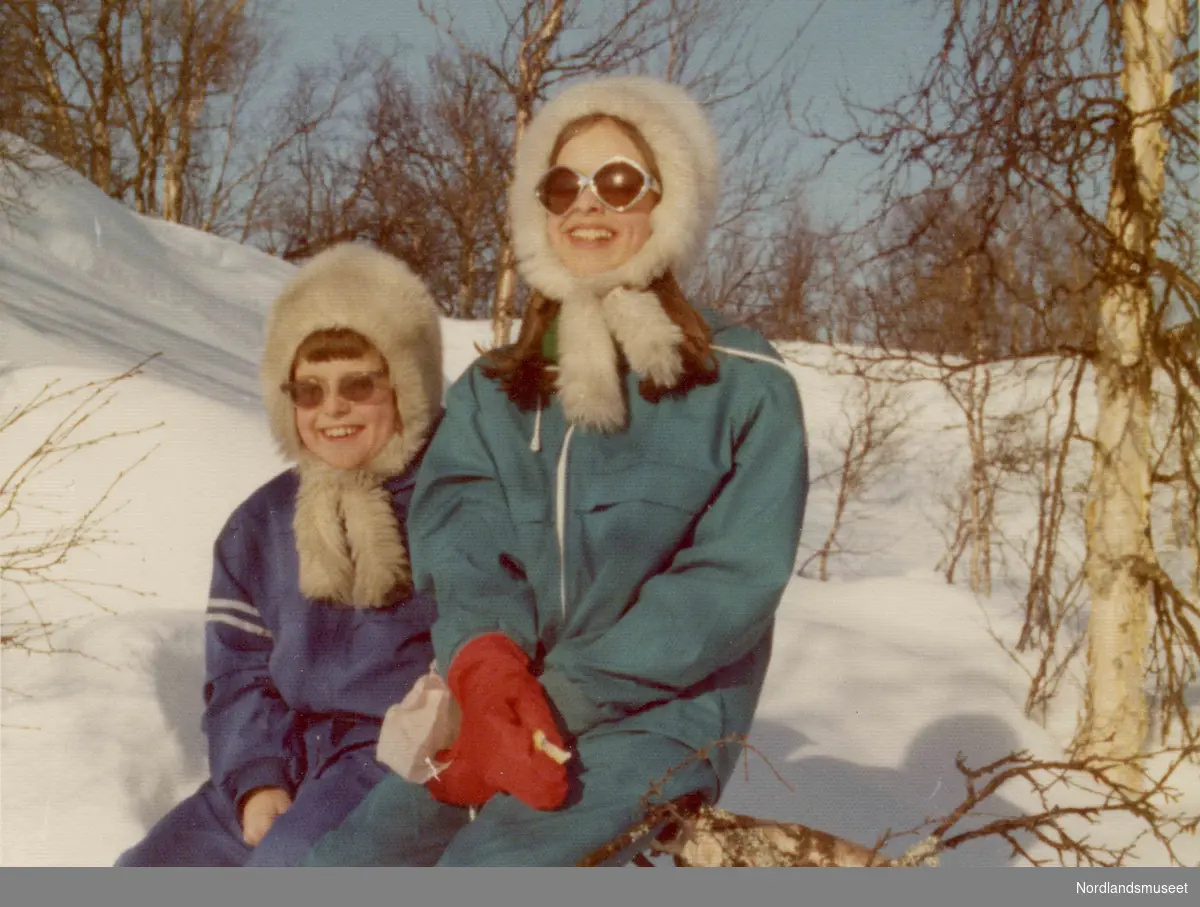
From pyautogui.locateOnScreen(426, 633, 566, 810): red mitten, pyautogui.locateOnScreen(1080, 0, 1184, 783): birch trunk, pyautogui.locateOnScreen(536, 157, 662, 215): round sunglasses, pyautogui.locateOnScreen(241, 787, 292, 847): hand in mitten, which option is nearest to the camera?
pyautogui.locateOnScreen(426, 633, 566, 810): red mitten

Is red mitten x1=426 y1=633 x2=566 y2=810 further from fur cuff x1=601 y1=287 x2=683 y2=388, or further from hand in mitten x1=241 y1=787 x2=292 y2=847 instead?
hand in mitten x1=241 y1=787 x2=292 y2=847

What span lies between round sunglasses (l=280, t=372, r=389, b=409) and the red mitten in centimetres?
84

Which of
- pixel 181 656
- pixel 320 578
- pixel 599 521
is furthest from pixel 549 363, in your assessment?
pixel 181 656

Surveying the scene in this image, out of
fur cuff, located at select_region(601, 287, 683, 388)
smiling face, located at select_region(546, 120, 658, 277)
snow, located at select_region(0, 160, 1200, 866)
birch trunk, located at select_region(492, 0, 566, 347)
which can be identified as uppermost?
birch trunk, located at select_region(492, 0, 566, 347)

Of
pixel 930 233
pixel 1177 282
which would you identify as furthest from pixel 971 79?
pixel 1177 282

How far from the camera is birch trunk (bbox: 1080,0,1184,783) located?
3891mm

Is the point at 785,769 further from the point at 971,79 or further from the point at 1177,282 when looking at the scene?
the point at 971,79

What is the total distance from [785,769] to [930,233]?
2.03 meters

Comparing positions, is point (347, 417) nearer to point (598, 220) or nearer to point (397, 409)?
point (397, 409)

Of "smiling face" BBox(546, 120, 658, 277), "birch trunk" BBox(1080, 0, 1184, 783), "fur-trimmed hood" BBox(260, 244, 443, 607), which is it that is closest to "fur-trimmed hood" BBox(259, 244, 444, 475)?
"fur-trimmed hood" BBox(260, 244, 443, 607)

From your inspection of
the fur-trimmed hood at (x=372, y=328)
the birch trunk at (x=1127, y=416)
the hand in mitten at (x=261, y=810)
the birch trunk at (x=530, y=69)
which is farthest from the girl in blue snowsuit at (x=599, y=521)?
the birch trunk at (x=1127, y=416)

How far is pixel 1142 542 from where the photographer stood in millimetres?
4078

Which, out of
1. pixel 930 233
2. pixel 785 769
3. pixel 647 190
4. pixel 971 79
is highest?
pixel 971 79

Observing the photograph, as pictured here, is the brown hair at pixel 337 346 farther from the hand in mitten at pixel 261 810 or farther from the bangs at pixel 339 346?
the hand in mitten at pixel 261 810
